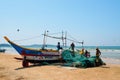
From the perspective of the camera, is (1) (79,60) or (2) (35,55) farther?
(2) (35,55)

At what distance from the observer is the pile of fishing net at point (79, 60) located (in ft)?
64.9

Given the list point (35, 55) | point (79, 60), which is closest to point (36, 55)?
point (35, 55)

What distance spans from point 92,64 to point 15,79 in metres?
7.72

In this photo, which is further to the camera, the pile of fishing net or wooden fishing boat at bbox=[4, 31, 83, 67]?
wooden fishing boat at bbox=[4, 31, 83, 67]

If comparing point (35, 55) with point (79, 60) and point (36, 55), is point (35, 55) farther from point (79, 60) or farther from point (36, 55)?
point (79, 60)

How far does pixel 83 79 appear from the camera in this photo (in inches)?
565

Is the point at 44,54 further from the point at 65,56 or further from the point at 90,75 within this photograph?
the point at 90,75

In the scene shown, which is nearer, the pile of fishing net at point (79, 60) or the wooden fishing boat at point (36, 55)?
the pile of fishing net at point (79, 60)

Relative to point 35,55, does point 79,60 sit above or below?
below

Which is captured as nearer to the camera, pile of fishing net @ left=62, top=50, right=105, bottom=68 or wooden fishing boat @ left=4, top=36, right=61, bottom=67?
pile of fishing net @ left=62, top=50, right=105, bottom=68

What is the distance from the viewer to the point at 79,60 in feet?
68.0

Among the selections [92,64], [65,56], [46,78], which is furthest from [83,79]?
[65,56]

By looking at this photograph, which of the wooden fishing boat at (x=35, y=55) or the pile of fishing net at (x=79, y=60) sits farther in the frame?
the wooden fishing boat at (x=35, y=55)

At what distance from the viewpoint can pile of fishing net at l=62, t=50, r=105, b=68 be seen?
19781mm
